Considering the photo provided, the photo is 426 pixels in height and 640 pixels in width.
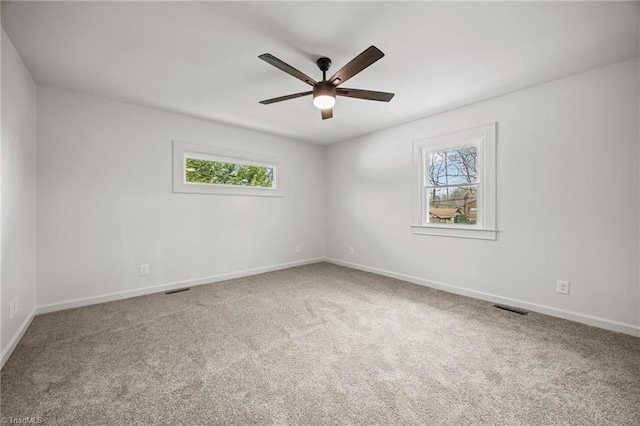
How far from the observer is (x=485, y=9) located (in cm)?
179

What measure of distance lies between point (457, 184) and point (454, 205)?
29 cm

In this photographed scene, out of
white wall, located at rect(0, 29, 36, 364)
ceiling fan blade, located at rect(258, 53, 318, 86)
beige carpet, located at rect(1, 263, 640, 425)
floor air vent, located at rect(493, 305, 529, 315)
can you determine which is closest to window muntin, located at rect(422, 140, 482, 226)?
floor air vent, located at rect(493, 305, 529, 315)

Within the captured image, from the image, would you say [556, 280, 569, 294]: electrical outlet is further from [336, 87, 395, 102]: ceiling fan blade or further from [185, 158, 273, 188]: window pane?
[185, 158, 273, 188]: window pane

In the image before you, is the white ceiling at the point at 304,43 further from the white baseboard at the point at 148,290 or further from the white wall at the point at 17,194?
the white baseboard at the point at 148,290

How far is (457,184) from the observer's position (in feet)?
11.8

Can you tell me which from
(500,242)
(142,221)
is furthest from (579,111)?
(142,221)

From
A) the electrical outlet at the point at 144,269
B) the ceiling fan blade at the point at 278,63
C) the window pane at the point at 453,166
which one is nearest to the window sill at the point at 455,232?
the window pane at the point at 453,166

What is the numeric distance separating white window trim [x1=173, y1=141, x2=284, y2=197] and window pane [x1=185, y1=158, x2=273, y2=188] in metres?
0.07

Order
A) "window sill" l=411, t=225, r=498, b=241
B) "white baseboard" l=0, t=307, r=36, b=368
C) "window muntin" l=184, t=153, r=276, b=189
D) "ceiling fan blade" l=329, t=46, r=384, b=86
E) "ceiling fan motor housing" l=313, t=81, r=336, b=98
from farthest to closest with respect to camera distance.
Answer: "window muntin" l=184, t=153, r=276, b=189
"window sill" l=411, t=225, r=498, b=241
"ceiling fan motor housing" l=313, t=81, r=336, b=98
"white baseboard" l=0, t=307, r=36, b=368
"ceiling fan blade" l=329, t=46, r=384, b=86

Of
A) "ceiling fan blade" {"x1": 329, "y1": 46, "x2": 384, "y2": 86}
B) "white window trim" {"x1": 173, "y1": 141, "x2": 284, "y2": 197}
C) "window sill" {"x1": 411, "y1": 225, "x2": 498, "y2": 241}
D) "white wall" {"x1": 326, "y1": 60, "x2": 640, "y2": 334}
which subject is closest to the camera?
"ceiling fan blade" {"x1": 329, "y1": 46, "x2": 384, "y2": 86}

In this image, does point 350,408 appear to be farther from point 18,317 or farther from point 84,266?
point 84,266

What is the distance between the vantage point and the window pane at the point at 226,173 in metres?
3.96

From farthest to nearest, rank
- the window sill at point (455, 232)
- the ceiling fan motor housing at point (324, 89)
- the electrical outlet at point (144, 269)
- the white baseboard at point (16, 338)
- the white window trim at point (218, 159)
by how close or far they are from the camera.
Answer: the white window trim at point (218, 159) < the electrical outlet at point (144, 269) < the window sill at point (455, 232) < the ceiling fan motor housing at point (324, 89) < the white baseboard at point (16, 338)

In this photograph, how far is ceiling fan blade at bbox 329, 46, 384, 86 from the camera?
1.78 metres
